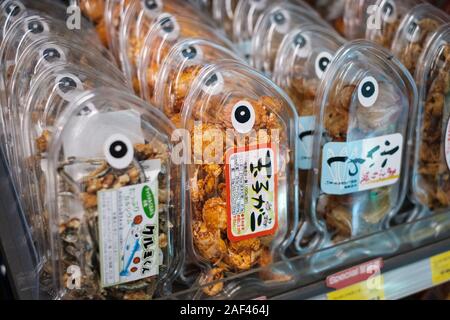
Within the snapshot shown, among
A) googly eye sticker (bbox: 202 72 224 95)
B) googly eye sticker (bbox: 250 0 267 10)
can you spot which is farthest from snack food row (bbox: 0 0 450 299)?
googly eye sticker (bbox: 250 0 267 10)

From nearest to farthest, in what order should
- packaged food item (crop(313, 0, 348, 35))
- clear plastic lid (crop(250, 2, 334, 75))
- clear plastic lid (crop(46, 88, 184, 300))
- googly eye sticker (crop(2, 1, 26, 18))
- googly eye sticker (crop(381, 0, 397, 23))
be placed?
clear plastic lid (crop(46, 88, 184, 300)) < googly eye sticker (crop(2, 1, 26, 18)) < googly eye sticker (crop(381, 0, 397, 23)) < clear plastic lid (crop(250, 2, 334, 75)) < packaged food item (crop(313, 0, 348, 35))

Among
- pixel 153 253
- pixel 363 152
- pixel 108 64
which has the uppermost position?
pixel 108 64

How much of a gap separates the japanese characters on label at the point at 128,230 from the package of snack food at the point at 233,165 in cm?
9

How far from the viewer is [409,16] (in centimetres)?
132

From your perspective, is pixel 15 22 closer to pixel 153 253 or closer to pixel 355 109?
pixel 153 253

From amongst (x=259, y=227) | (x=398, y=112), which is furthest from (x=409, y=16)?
(x=259, y=227)

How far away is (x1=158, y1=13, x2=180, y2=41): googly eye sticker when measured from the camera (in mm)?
1281

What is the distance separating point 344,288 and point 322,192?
19 cm

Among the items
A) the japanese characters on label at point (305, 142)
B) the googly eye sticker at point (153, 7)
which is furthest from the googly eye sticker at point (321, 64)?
the googly eye sticker at point (153, 7)

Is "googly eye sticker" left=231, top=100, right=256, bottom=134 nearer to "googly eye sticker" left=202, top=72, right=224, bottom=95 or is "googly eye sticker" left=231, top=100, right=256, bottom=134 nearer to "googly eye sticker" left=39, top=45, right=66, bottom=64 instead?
"googly eye sticker" left=202, top=72, right=224, bottom=95

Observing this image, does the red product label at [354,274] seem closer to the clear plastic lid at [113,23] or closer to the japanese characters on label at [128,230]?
the japanese characters on label at [128,230]

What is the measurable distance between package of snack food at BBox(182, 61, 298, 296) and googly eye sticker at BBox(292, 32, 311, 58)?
11.1 inches

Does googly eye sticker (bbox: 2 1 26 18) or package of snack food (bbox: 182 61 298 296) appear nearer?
package of snack food (bbox: 182 61 298 296)

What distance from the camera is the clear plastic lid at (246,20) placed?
1532mm
